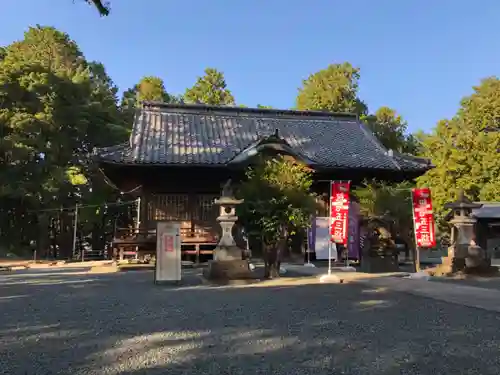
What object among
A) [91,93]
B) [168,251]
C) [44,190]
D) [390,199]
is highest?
[91,93]

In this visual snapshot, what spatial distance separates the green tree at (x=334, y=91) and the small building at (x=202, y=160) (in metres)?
16.6

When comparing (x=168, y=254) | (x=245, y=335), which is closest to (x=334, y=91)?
(x=168, y=254)

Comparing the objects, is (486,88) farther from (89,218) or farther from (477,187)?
(89,218)

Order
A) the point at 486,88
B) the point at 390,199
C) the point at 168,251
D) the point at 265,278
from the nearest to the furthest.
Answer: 1. the point at 168,251
2. the point at 265,278
3. the point at 390,199
4. the point at 486,88

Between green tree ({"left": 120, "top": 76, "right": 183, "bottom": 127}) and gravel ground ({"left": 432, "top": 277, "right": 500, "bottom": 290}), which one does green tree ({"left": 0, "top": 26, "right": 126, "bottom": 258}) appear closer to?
green tree ({"left": 120, "top": 76, "right": 183, "bottom": 127})

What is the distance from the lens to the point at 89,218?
26828 millimetres

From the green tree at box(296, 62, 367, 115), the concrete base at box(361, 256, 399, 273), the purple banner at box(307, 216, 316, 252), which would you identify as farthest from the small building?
the green tree at box(296, 62, 367, 115)

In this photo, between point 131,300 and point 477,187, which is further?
point 477,187

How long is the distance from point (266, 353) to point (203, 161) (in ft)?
45.5

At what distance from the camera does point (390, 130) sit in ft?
115

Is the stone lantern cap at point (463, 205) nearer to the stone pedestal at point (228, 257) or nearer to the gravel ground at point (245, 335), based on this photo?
the gravel ground at point (245, 335)

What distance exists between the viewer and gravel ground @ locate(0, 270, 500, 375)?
4.08m

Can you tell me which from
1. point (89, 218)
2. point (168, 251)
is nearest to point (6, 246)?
point (89, 218)

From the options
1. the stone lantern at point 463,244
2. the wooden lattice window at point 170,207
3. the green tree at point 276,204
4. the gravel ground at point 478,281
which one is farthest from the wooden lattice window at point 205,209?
the gravel ground at point 478,281
